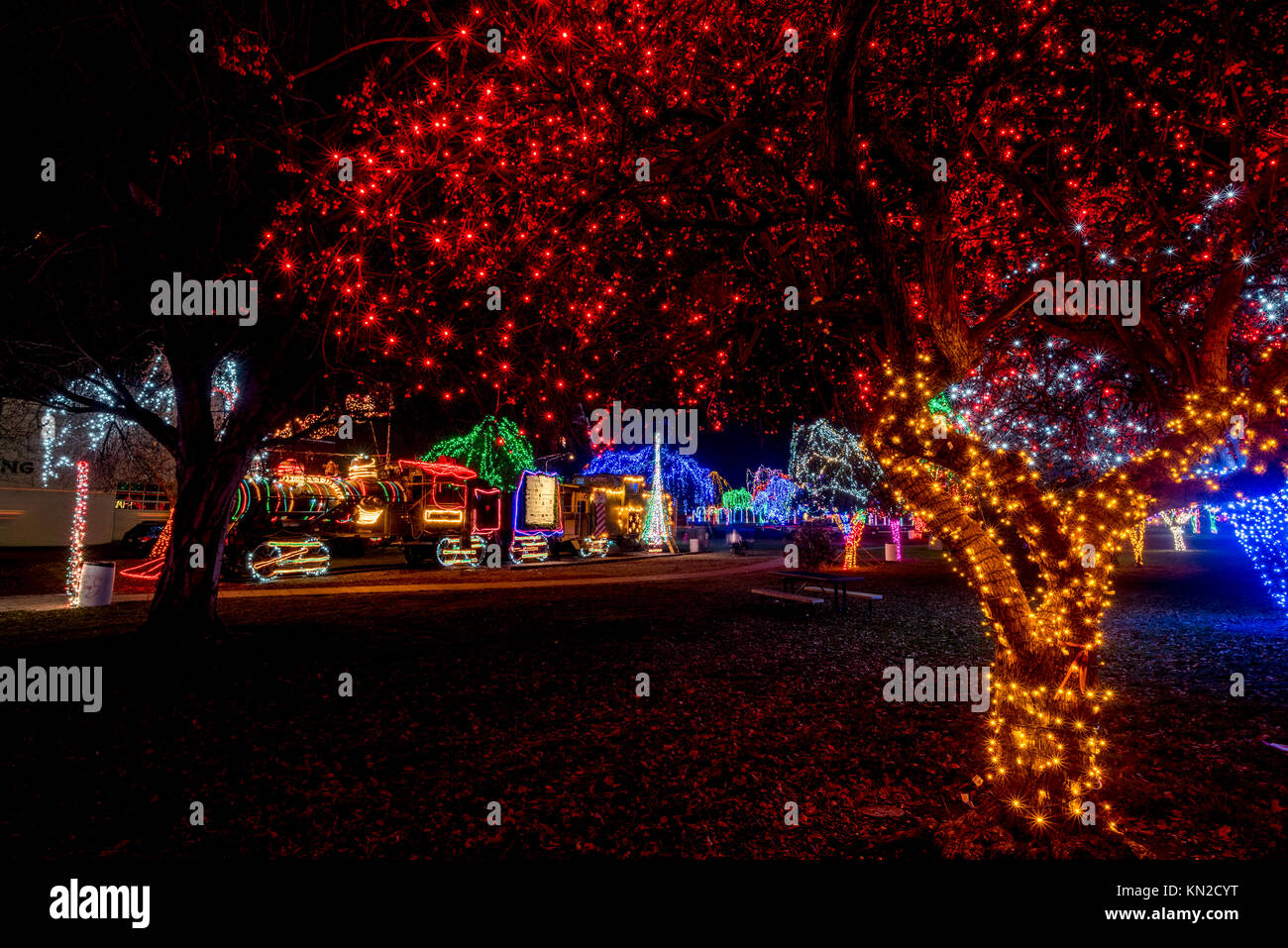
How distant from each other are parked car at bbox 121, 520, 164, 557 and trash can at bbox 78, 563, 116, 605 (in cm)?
1264

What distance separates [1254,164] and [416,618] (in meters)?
11.5

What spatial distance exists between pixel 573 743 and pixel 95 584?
11.1m

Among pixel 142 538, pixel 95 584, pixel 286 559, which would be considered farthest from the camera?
pixel 142 538

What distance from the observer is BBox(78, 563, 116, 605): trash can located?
437 inches

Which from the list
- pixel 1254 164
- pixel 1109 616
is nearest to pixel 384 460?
pixel 1109 616

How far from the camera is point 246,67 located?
19.1 feet

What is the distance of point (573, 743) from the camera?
16.4 feet

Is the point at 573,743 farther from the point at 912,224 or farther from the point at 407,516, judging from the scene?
the point at 407,516

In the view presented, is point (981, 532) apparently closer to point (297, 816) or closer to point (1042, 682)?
point (1042, 682)

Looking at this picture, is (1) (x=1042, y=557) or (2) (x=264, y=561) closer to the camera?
(1) (x=1042, y=557)

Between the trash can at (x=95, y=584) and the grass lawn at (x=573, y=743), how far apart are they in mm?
1517

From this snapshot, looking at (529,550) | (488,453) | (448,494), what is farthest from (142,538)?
(529,550)

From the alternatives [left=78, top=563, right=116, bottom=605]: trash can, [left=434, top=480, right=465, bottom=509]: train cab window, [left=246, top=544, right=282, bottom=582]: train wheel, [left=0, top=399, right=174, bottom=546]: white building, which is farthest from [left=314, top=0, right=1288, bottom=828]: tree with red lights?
[left=0, top=399, right=174, bottom=546]: white building

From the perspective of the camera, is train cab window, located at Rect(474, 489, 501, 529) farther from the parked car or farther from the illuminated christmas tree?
the parked car
